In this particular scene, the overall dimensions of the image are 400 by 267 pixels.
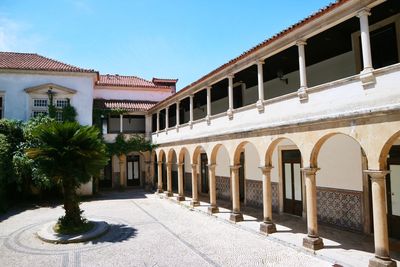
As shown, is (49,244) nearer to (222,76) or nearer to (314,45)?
(222,76)

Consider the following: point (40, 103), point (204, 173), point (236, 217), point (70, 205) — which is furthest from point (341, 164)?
point (40, 103)

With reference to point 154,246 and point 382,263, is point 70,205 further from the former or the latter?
point 382,263

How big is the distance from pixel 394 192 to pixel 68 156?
11.1m

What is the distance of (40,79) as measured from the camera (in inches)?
802

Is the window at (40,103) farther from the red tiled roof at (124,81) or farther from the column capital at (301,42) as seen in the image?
the column capital at (301,42)

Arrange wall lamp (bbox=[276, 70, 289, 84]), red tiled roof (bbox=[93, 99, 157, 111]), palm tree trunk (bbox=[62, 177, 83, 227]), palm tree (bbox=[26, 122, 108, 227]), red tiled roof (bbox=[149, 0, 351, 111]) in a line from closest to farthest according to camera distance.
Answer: red tiled roof (bbox=[149, 0, 351, 111]) < palm tree (bbox=[26, 122, 108, 227]) < palm tree trunk (bbox=[62, 177, 83, 227]) < wall lamp (bbox=[276, 70, 289, 84]) < red tiled roof (bbox=[93, 99, 157, 111])

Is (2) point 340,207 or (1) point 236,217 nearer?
(2) point 340,207

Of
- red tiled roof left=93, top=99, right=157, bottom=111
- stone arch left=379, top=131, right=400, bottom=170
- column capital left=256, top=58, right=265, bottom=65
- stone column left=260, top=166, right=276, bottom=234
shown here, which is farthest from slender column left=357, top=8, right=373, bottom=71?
red tiled roof left=93, top=99, right=157, bottom=111

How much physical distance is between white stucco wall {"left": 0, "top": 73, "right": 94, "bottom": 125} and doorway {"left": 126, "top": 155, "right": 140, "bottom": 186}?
5721mm

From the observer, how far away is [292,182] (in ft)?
42.1

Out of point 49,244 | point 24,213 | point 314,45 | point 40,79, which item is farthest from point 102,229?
point 40,79

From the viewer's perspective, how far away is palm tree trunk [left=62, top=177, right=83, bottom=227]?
11.5 m

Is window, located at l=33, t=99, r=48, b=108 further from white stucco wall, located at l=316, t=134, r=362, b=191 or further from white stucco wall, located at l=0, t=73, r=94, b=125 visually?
white stucco wall, located at l=316, t=134, r=362, b=191

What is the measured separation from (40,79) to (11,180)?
24.6 ft
